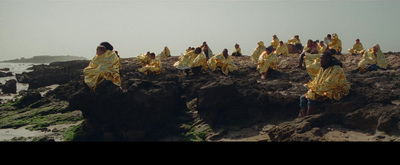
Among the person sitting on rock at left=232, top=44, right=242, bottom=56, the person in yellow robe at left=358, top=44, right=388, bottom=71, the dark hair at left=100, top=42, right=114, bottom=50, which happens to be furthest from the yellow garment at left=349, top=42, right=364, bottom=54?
the dark hair at left=100, top=42, right=114, bottom=50

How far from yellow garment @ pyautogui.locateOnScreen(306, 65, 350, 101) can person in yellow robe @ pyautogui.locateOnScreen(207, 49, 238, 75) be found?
5.25 meters

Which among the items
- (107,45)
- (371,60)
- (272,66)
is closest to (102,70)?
(107,45)

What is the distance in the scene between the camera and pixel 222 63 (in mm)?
12992

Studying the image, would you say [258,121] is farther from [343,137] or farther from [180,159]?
[180,159]

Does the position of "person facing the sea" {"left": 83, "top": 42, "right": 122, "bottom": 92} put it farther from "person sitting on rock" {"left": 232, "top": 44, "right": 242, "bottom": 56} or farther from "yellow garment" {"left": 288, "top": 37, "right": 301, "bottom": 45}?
"yellow garment" {"left": 288, "top": 37, "right": 301, "bottom": 45}

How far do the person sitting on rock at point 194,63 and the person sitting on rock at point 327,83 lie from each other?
5.30m

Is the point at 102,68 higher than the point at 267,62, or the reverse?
the point at 267,62

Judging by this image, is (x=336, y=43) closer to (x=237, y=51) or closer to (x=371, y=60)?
(x=237, y=51)

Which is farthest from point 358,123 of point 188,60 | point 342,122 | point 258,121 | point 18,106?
point 18,106

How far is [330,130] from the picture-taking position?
741 cm

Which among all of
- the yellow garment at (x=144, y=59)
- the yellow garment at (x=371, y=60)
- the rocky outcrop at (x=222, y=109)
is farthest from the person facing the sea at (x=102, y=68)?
the yellow garment at (x=371, y=60)

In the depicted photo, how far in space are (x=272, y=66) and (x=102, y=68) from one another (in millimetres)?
6820

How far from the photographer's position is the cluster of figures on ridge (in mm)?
7930

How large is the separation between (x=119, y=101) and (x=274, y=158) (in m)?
6.99
